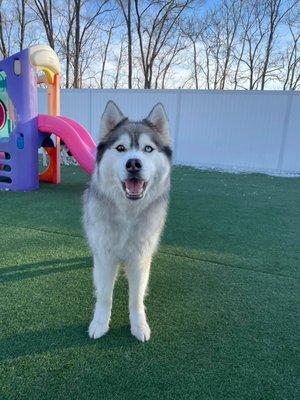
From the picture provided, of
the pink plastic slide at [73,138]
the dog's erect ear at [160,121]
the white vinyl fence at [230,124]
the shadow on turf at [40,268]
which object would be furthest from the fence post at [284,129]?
the dog's erect ear at [160,121]

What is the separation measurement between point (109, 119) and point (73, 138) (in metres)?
3.67

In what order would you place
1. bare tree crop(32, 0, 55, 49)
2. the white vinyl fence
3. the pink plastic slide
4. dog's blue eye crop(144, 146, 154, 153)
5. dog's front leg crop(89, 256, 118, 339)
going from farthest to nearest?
bare tree crop(32, 0, 55, 49) < the white vinyl fence < the pink plastic slide < dog's front leg crop(89, 256, 118, 339) < dog's blue eye crop(144, 146, 154, 153)

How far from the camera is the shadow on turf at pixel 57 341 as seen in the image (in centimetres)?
185

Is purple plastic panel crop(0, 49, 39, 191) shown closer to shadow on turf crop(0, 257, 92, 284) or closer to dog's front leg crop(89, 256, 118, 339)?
shadow on turf crop(0, 257, 92, 284)

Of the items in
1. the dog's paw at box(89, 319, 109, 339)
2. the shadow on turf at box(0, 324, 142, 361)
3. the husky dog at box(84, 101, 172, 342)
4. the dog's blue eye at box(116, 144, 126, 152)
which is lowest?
the shadow on turf at box(0, 324, 142, 361)

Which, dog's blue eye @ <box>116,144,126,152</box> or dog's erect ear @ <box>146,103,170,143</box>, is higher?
dog's erect ear @ <box>146,103,170,143</box>

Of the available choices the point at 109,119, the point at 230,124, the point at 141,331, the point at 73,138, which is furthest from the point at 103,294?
the point at 230,124

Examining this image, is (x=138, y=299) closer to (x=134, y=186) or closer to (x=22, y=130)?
(x=134, y=186)

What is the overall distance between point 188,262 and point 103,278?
1208 mm

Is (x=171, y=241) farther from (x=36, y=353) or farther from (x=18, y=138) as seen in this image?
(x=18, y=138)

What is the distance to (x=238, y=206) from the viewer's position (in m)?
5.21

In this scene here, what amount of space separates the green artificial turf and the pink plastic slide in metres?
1.53

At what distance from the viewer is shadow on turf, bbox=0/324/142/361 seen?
1.85m

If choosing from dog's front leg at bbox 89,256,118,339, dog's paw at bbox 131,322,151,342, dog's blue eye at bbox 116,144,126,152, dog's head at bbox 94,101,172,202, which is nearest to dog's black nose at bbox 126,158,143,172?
dog's head at bbox 94,101,172,202
